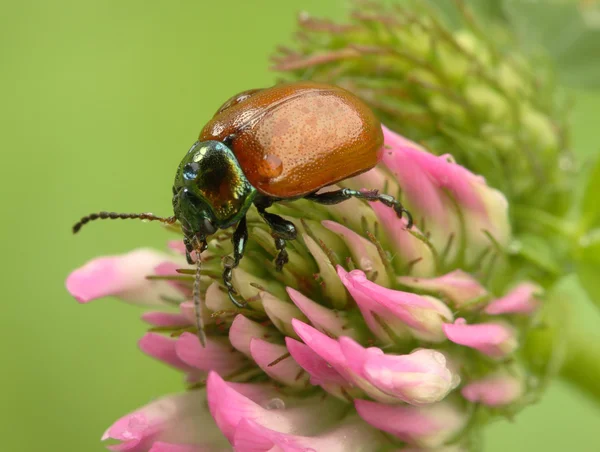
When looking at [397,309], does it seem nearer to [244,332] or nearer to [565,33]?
[244,332]

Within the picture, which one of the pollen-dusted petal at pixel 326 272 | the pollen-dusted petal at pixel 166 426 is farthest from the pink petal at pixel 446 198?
the pollen-dusted petal at pixel 166 426

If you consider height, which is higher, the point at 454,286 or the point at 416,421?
the point at 454,286

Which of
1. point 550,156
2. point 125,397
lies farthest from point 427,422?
point 125,397

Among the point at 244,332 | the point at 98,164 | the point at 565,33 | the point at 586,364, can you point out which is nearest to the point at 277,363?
the point at 244,332

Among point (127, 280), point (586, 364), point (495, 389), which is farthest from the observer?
point (586, 364)

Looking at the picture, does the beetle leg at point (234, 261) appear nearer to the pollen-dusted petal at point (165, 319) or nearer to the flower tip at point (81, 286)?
the pollen-dusted petal at point (165, 319)

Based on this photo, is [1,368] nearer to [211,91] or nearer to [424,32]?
[211,91]
